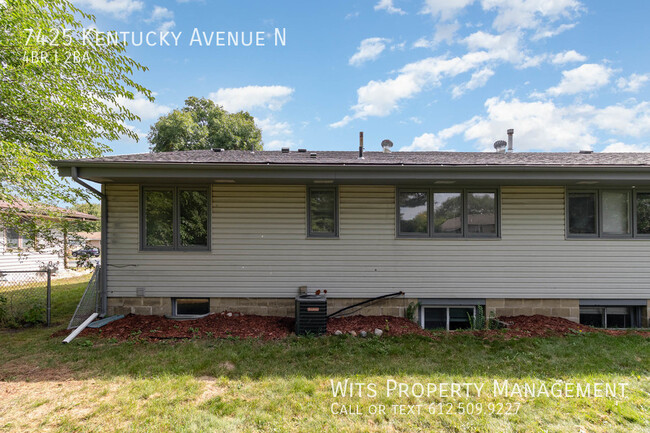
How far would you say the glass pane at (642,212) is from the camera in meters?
5.52

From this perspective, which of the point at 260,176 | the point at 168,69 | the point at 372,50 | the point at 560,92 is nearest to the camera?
the point at 260,176

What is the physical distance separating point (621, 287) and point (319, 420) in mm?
6588

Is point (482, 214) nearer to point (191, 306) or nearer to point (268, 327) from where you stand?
point (268, 327)

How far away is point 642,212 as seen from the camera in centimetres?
553

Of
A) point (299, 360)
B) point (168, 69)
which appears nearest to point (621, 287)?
point (299, 360)

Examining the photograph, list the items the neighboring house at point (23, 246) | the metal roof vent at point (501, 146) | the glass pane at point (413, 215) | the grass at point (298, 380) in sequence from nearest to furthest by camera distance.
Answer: the grass at point (298, 380)
the glass pane at point (413, 215)
the neighboring house at point (23, 246)
the metal roof vent at point (501, 146)

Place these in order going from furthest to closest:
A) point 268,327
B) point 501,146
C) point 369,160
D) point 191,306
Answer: point 501,146 < point 369,160 < point 191,306 < point 268,327

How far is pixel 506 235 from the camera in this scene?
18.2 feet

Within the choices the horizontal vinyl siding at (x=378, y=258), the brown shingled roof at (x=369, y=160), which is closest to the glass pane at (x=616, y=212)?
the horizontal vinyl siding at (x=378, y=258)

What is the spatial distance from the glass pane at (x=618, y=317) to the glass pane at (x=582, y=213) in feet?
5.63

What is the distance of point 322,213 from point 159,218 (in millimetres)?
3244

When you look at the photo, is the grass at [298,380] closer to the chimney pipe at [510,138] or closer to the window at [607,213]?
the window at [607,213]

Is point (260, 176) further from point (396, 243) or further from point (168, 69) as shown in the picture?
point (168, 69)

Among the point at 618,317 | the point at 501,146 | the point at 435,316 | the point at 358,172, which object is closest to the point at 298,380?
the point at 358,172
